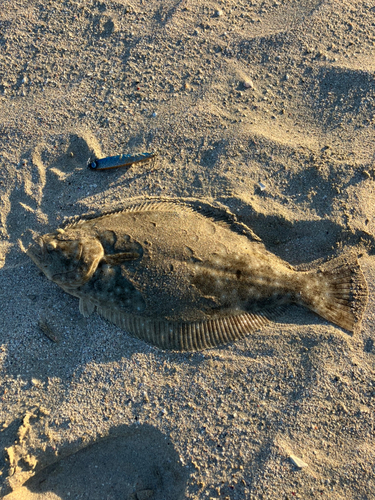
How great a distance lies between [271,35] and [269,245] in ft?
8.73

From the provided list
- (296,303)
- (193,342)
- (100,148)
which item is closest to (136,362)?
(193,342)

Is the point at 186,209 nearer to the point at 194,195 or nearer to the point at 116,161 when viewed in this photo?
the point at 194,195

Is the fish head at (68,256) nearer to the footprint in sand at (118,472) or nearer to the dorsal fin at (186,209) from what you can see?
the dorsal fin at (186,209)

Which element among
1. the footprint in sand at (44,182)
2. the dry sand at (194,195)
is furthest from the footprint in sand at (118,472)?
the footprint in sand at (44,182)

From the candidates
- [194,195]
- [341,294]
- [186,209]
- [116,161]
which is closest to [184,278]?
[186,209]

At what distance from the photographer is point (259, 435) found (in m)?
3.55

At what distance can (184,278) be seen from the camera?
3.57 metres

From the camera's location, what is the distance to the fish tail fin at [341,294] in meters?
3.75

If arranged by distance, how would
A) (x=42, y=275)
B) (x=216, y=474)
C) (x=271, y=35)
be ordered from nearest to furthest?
(x=216, y=474) → (x=42, y=275) → (x=271, y=35)

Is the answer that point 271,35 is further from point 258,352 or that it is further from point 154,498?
point 154,498

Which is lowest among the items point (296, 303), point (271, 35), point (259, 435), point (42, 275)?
point (259, 435)

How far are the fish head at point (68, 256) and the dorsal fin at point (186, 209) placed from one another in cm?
31

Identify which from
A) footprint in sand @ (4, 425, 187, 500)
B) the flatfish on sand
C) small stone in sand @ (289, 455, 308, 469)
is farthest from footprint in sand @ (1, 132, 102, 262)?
small stone in sand @ (289, 455, 308, 469)

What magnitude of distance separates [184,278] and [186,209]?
0.85 m
